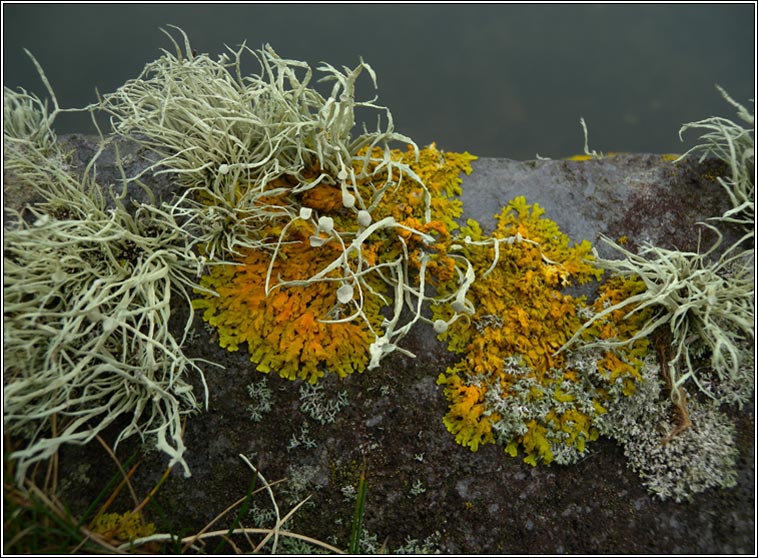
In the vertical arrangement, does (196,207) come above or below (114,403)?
above

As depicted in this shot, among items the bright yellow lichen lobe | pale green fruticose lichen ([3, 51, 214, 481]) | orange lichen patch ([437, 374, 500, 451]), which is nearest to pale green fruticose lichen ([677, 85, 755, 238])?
the bright yellow lichen lobe

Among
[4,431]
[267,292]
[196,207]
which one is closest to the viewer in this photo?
[4,431]

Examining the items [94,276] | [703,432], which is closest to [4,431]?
[94,276]

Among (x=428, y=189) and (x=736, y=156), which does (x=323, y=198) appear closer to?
(x=428, y=189)

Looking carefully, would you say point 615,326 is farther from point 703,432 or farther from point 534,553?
point 534,553

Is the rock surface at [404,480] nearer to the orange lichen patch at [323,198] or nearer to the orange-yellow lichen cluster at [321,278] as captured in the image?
the orange-yellow lichen cluster at [321,278]

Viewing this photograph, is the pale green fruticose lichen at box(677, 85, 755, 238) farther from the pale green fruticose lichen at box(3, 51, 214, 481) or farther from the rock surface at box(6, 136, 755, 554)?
the pale green fruticose lichen at box(3, 51, 214, 481)

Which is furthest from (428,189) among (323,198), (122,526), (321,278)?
(122,526)
